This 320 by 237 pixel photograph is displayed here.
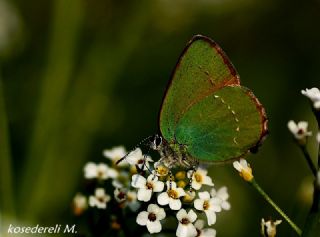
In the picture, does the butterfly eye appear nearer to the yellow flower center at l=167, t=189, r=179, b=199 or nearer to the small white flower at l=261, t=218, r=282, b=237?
the yellow flower center at l=167, t=189, r=179, b=199

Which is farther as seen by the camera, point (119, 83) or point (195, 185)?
point (119, 83)

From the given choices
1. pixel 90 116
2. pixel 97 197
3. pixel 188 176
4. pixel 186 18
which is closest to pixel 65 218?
pixel 90 116

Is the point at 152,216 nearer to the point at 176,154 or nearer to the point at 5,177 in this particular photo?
the point at 176,154

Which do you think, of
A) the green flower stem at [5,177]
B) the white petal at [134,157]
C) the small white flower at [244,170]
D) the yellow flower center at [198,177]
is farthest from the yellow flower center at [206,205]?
the green flower stem at [5,177]

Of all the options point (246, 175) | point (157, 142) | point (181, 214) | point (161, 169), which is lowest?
point (181, 214)

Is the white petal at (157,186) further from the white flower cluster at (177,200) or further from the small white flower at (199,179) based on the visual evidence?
the small white flower at (199,179)

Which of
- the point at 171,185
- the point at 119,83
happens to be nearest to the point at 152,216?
the point at 171,185
